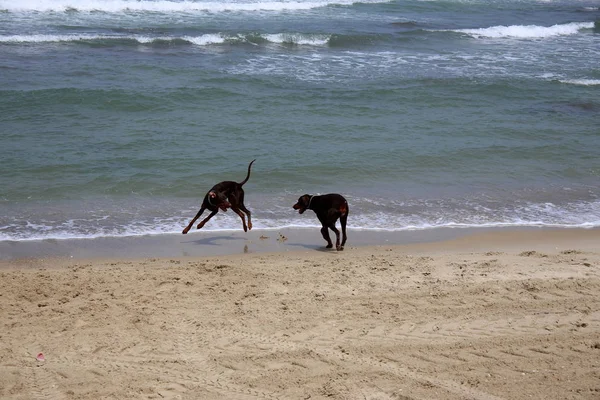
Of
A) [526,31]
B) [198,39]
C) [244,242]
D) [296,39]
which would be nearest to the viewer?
[244,242]

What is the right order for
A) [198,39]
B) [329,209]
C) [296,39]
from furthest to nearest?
[296,39], [198,39], [329,209]

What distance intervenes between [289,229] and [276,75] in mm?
9869

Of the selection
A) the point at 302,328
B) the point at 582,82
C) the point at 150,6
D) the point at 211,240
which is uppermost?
the point at 150,6

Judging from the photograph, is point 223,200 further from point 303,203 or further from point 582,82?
point 582,82

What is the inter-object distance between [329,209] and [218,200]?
1550 millimetres

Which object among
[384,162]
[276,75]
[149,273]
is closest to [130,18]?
[276,75]

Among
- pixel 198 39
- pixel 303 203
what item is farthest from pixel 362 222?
pixel 198 39

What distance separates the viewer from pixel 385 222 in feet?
39.9

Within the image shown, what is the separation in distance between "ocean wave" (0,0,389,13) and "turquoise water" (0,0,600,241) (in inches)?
5.5

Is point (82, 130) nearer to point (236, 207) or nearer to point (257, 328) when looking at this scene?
point (236, 207)

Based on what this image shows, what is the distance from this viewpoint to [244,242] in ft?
37.1

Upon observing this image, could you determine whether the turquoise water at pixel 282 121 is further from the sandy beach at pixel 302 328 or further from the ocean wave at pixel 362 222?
the sandy beach at pixel 302 328

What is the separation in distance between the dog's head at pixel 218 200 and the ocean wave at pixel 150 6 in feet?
64.7

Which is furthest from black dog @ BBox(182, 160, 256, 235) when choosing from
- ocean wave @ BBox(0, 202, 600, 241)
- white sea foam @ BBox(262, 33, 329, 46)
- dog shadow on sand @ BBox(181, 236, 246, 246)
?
white sea foam @ BBox(262, 33, 329, 46)
